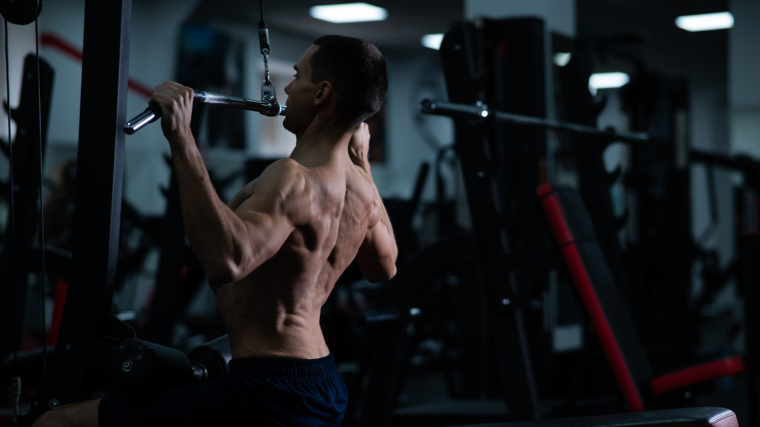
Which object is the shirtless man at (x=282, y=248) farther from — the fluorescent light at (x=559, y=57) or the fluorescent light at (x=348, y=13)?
the fluorescent light at (x=348, y=13)

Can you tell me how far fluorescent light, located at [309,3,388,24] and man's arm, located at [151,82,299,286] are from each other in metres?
7.62

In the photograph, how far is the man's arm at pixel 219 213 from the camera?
4.25 ft

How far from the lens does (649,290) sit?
659 cm

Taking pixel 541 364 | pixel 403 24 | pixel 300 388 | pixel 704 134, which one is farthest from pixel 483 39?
pixel 704 134

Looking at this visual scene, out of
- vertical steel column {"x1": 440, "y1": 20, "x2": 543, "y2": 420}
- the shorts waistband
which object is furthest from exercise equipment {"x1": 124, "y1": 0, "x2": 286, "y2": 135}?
vertical steel column {"x1": 440, "y1": 20, "x2": 543, "y2": 420}

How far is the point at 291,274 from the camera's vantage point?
1469 millimetres

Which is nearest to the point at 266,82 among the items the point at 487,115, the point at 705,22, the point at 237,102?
the point at 237,102

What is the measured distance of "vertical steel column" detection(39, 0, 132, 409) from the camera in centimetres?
157

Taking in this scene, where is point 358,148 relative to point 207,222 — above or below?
above

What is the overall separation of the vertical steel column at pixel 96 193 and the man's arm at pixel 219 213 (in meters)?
0.23

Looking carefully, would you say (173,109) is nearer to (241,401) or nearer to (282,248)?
(282,248)

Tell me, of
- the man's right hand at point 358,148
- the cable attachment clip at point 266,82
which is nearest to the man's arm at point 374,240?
the man's right hand at point 358,148

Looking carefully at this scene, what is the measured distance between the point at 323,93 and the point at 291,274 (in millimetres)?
315

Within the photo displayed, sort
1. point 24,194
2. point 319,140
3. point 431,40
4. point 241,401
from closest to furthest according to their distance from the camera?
1. point 241,401
2. point 319,140
3. point 24,194
4. point 431,40
